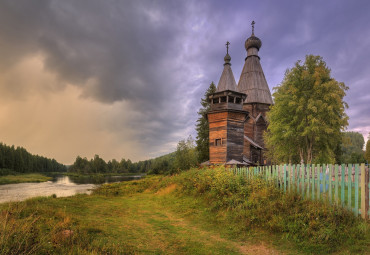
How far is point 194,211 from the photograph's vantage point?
8875mm

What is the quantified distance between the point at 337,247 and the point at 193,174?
9114mm

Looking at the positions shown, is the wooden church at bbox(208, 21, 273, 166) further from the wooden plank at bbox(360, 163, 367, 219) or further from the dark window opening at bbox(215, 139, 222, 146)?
the wooden plank at bbox(360, 163, 367, 219)

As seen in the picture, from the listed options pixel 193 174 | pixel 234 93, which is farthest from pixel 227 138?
pixel 193 174

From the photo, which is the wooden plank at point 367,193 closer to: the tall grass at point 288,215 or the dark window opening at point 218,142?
the tall grass at point 288,215

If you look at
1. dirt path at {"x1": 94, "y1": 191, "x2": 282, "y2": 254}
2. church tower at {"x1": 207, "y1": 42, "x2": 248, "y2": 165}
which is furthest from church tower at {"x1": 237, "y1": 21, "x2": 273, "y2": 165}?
dirt path at {"x1": 94, "y1": 191, "x2": 282, "y2": 254}

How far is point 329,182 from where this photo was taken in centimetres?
698

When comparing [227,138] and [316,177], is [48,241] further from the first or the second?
[227,138]

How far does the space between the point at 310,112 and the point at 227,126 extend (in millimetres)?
8355

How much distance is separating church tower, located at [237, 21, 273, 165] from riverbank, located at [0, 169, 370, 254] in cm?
2259

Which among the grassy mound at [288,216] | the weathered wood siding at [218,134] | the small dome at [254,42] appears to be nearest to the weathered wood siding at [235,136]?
the weathered wood siding at [218,134]

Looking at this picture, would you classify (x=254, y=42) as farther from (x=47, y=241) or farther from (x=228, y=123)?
(x=47, y=241)

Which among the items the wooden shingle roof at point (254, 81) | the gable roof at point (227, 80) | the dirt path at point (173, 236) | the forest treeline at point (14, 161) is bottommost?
the forest treeline at point (14, 161)

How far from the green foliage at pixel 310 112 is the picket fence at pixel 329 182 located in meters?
11.8

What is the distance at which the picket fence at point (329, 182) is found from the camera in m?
6.34
